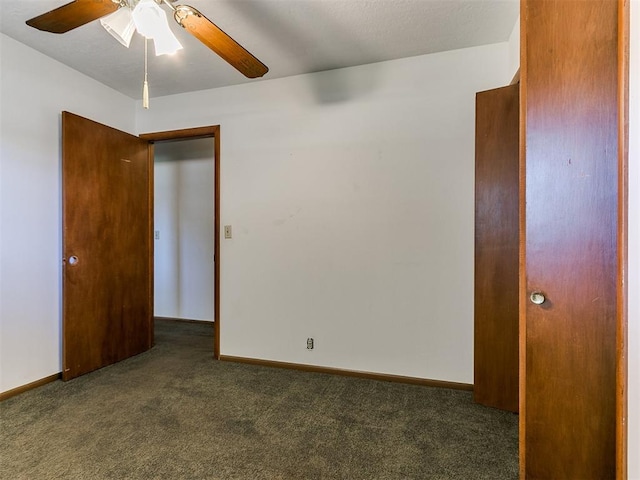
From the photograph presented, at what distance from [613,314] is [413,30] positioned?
194 cm

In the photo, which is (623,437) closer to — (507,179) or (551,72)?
(551,72)

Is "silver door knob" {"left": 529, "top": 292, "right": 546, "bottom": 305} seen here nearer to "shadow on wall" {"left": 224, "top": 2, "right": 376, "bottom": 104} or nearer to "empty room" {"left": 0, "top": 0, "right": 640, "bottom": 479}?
"empty room" {"left": 0, "top": 0, "right": 640, "bottom": 479}

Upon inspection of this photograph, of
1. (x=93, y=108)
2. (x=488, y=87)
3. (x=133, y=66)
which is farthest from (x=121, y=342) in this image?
(x=488, y=87)

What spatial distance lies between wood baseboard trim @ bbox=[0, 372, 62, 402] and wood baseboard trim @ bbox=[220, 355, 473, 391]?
123 cm

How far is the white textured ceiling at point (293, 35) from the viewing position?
5.98 feet

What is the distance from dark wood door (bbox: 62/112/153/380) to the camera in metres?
2.46

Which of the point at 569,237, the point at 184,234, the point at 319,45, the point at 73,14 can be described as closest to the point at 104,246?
the point at 184,234

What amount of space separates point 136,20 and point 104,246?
201 cm

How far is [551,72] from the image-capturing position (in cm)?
110

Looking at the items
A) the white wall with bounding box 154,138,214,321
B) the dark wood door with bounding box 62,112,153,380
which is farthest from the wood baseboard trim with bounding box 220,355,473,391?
the white wall with bounding box 154,138,214,321

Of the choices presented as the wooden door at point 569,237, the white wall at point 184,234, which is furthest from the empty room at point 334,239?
the white wall at point 184,234

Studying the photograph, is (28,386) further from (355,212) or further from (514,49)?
(514,49)

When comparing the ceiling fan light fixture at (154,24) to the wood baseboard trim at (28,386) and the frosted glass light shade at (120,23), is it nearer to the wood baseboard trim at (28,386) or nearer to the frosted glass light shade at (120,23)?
the frosted glass light shade at (120,23)

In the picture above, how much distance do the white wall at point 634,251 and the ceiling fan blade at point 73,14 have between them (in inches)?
75.5
